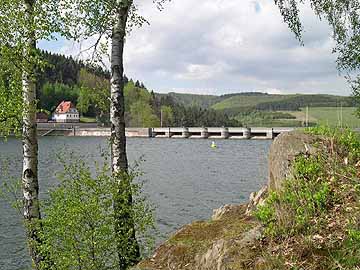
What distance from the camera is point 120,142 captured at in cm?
1017

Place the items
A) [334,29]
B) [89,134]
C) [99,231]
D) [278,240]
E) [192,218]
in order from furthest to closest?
[89,134], [192,218], [334,29], [99,231], [278,240]

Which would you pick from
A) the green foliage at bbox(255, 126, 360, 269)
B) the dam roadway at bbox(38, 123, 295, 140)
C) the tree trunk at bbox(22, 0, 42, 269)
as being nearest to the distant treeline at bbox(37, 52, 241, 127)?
the dam roadway at bbox(38, 123, 295, 140)

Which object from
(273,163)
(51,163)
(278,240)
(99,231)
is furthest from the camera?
(51,163)

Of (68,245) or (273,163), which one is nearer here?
(273,163)

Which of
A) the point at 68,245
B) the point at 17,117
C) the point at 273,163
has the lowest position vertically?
the point at 68,245

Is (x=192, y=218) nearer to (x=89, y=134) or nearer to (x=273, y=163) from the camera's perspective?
(x=273, y=163)

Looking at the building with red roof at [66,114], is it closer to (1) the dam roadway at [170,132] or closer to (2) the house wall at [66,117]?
(2) the house wall at [66,117]

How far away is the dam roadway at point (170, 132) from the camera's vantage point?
122 m

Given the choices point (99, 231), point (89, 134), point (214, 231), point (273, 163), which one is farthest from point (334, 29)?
point (89, 134)

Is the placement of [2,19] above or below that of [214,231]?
above

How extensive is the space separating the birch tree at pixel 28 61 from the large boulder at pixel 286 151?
4.80m

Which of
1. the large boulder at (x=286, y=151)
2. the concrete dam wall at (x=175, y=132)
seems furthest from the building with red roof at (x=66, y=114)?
the large boulder at (x=286, y=151)

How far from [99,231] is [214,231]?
229 centimetres

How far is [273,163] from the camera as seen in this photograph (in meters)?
7.89
